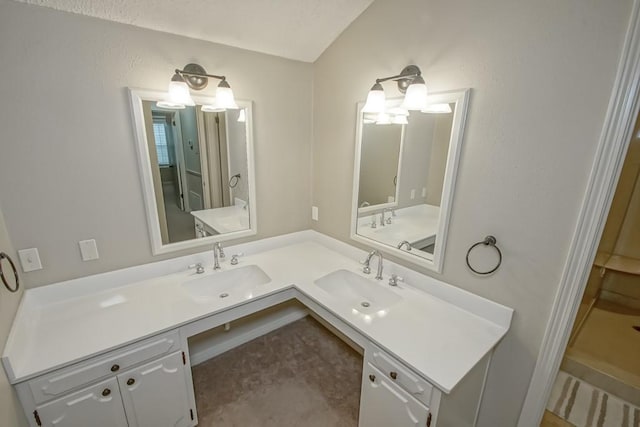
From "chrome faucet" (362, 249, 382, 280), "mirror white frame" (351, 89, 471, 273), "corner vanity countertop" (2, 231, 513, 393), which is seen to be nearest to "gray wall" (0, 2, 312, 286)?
"corner vanity countertop" (2, 231, 513, 393)

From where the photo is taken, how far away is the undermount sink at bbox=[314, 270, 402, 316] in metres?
1.69

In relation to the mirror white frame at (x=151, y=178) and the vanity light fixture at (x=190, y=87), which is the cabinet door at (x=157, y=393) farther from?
the vanity light fixture at (x=190, y=87)

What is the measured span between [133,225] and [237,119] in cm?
98

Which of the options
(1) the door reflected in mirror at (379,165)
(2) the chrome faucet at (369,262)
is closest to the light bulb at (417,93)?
(1) the door reflected in mirror at (379,165)

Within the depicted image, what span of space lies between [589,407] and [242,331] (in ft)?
8.47

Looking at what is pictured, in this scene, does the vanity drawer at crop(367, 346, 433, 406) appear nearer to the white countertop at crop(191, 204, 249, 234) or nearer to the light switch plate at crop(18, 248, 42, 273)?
the white countertop at crop(191, 204, 249, 234)

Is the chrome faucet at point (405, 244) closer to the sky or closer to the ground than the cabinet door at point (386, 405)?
closer to the sky

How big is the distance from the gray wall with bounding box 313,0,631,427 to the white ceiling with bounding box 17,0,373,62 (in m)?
0.25

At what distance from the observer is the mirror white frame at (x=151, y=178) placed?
154 centimetres

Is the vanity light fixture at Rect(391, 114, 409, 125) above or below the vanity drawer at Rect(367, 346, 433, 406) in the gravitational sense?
above

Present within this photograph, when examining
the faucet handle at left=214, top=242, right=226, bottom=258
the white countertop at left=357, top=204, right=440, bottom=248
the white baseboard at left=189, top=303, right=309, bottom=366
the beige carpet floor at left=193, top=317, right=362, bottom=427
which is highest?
the white countertop at left=357, top=204, right=440, bottom=248

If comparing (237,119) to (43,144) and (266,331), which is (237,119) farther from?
(266,331)

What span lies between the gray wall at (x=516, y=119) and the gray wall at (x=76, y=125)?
1.22 m

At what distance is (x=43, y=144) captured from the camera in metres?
1.35
